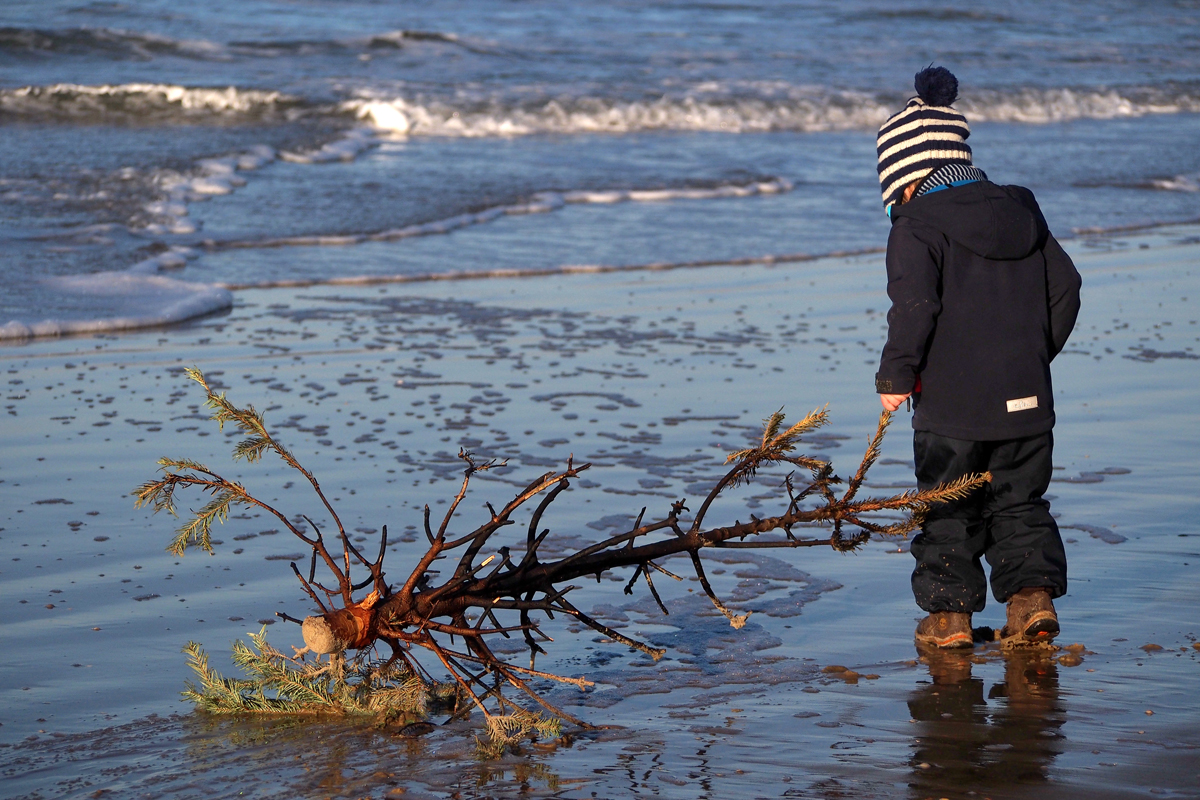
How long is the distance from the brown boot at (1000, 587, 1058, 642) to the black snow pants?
0.11 feet

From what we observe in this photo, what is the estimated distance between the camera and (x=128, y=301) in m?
8.34

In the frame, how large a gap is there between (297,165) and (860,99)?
9.67m

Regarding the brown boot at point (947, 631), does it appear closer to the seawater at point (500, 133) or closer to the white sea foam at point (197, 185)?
the seawater at point (500, 133)

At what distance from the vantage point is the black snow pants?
12.1ft

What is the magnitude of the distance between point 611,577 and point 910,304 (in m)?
1.32

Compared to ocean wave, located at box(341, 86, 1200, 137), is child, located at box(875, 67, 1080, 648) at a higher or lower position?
lower

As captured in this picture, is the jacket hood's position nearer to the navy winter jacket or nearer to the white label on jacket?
the navy winter jacket

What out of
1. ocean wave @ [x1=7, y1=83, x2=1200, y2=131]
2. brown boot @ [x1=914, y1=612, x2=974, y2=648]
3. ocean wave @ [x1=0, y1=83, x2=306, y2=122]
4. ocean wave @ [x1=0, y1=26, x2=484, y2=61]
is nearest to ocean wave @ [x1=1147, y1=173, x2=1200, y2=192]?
ocean wave @ [x1=7, y1=83, x2=1200, y2=131]

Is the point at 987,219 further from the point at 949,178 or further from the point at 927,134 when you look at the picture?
the point at 927,134

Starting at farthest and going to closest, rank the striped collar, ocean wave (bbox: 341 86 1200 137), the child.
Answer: ocean wave (bbox: 341 86 1200 137) < the striped collar < the child

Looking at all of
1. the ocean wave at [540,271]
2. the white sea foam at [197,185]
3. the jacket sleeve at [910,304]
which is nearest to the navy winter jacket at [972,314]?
the jacket sleeve at [910,304]

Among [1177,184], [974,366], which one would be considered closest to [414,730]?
[974,366]

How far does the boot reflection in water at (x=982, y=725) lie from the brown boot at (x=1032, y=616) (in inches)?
2.3

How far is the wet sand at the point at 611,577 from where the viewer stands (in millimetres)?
2906
